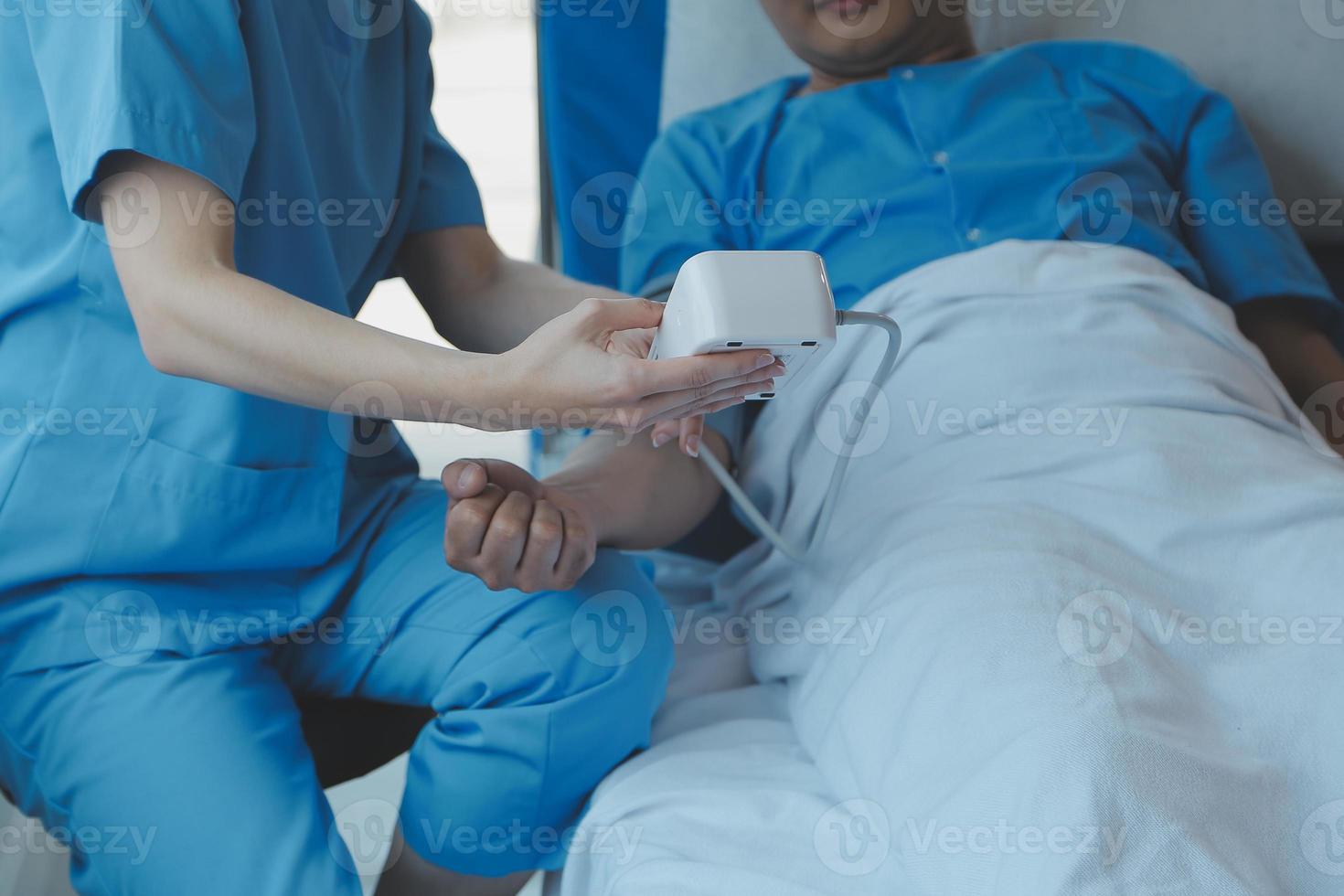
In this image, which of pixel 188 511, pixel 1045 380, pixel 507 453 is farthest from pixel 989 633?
pixel 507 453

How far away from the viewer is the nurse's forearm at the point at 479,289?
100 centimetres

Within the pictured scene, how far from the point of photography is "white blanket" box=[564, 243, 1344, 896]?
627 millimetres

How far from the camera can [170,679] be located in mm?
789

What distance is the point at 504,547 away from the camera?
797 mm
